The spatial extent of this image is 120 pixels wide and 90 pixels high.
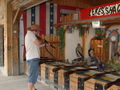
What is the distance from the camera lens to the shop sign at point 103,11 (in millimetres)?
5162

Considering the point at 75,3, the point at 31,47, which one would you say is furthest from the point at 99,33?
the point at 31,47

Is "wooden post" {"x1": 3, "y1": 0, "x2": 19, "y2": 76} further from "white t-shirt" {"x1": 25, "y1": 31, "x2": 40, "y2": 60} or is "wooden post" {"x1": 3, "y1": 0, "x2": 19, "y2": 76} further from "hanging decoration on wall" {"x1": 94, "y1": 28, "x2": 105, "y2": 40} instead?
"hanging decoration on wall" {"x1": 94, "y1": 28, "x2": 105, "y2": 40}

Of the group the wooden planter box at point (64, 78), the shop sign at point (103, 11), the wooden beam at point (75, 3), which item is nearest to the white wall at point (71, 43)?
the wooden beam at point (75, 3)

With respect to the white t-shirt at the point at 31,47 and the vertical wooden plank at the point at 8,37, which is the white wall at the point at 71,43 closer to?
the vertical wooden plank at the point at 8,37

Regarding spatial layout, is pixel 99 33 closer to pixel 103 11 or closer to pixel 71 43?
pixel 71 43

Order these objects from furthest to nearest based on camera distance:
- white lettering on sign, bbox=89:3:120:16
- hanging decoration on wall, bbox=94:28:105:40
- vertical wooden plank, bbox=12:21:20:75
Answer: hanging decoration on wall, bbox=94:28:105:40, vertical wooden plank, bbox=12:21:20:75, white lettering on sign, bbox=89:3:120:16

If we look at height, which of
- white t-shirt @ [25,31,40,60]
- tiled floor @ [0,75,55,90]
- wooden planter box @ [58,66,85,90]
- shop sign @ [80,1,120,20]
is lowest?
tiled floor @ [0,75,55,90]

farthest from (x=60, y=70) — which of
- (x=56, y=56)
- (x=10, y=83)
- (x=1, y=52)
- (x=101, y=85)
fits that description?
(x=1, y=52)

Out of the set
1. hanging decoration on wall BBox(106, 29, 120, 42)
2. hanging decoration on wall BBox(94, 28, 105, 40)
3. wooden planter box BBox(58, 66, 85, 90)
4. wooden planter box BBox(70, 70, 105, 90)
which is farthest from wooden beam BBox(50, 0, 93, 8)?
wooden planter box BBox(70, 70, 105, 90)

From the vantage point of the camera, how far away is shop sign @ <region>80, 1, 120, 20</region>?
16.9 feet

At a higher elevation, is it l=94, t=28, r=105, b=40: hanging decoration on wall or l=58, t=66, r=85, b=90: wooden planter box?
l=94, t=28, r=105, b=40: hanging decoration on wall

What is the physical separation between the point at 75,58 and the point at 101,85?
5.35 metres

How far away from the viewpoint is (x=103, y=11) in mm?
5570

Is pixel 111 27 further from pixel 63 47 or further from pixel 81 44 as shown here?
pixel 63 47
